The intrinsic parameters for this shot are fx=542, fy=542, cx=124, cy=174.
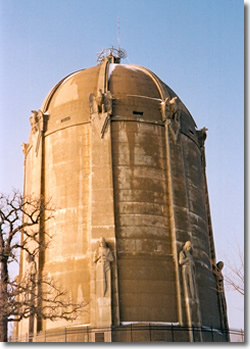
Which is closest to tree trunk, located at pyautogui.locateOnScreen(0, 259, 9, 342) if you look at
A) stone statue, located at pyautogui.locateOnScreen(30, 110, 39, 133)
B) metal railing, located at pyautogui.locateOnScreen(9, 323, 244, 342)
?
metal railing, located at pyautogui.locateOnScreen(9, 323, 244, 342)

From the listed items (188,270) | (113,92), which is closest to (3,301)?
(188,270)

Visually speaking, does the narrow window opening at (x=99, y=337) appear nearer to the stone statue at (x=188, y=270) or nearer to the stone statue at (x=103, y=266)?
the stone statue at (x=103, y=266)

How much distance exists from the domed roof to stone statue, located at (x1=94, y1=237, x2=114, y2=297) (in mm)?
9995

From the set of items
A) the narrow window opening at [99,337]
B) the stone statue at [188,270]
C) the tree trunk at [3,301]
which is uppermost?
the stone statue at [188,270]

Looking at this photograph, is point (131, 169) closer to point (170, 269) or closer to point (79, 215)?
point (79, 215)

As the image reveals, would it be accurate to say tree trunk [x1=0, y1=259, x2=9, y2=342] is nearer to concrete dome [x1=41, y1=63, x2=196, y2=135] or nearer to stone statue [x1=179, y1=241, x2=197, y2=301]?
stone statue [x1=179, y1=241, x2=197, y2=301]

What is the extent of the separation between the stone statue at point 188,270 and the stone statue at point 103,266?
186 inches

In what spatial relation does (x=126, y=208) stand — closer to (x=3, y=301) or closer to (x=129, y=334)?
(x=129, y=334)

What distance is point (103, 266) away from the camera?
33.2 metres

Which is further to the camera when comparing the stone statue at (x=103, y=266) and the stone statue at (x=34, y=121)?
the stone statue at (x=34, y=121)

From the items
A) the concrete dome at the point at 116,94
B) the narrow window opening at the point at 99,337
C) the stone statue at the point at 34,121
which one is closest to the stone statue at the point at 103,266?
the narrow window opening at the point at 99,337

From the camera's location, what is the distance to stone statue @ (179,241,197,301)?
1355 inches

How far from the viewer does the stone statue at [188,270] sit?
3441 centimetres

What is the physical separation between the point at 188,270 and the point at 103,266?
221 inches
